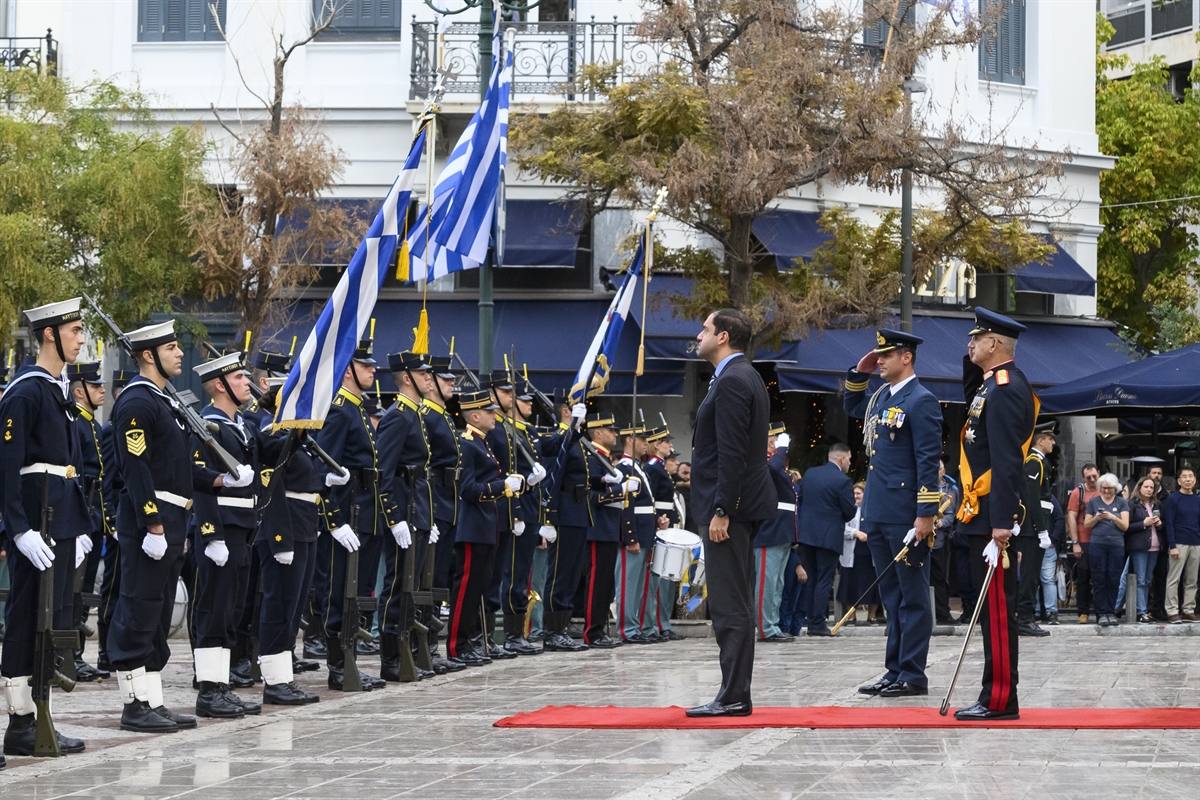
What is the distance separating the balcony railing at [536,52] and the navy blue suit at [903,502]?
14610 mm

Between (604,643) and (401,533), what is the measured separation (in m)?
4.51

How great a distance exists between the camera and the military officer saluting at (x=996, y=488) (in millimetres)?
9562

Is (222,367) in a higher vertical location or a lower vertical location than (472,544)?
higher

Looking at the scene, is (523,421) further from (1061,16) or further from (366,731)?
(1061,16)

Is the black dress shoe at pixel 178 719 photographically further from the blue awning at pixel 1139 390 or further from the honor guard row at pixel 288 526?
the blue awning at pixel 1139 390

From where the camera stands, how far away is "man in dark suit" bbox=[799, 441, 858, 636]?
1788cm

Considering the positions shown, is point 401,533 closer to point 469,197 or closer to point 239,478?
point 239,478

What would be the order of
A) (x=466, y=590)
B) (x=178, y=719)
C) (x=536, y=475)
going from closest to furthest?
1. (x=178, y=719)
2. (x=466, y=590)
3. (x=536, y=475)

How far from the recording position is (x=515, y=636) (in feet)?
49.9

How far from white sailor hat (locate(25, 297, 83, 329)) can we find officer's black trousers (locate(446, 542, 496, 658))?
505cm

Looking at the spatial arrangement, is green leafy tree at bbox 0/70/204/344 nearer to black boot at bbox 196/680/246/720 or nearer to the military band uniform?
the military band uniform

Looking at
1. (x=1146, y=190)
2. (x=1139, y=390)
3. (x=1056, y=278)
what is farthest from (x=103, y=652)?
(x=1146, y=190)

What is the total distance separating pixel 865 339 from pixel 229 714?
641 inches

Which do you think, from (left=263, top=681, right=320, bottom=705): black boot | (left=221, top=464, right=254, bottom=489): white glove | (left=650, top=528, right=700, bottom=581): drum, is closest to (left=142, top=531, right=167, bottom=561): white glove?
(left=221, top=464, right=254, bottom=489): white glove
